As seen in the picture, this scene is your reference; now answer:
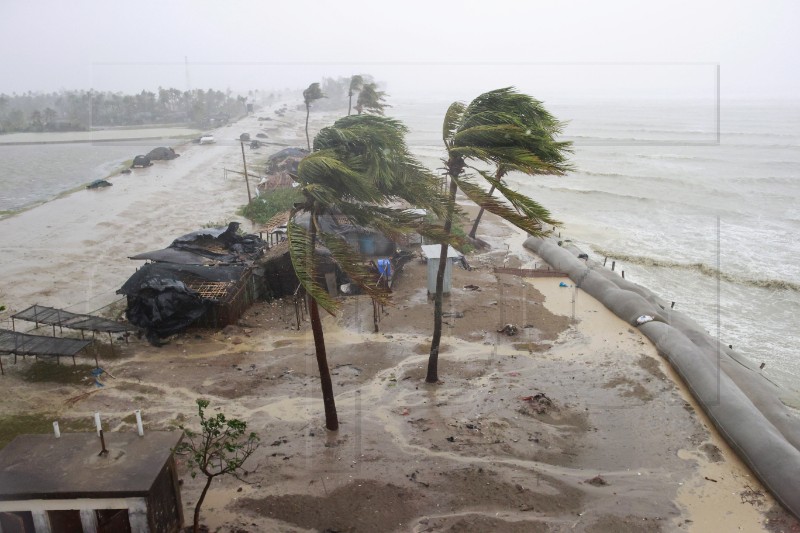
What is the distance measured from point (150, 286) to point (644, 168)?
48.6 meters

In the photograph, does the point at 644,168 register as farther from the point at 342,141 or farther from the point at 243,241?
the point at 342,141

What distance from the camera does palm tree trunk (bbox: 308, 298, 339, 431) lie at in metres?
9.04

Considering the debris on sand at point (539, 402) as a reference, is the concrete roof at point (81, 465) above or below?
above

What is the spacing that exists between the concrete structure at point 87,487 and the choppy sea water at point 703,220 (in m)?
6.70

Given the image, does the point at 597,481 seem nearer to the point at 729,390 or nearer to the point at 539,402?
the point at 539,402

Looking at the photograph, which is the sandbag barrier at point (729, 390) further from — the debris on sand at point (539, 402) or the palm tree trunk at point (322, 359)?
the palm tree trunk at point (322, 359)

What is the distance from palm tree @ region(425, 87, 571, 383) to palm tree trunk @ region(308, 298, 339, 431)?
8.15 feet

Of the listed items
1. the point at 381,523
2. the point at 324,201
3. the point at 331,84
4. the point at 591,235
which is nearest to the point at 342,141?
the point at 324,201

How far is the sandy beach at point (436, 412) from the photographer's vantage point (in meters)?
8.12

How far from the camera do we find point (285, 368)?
41.2 feet

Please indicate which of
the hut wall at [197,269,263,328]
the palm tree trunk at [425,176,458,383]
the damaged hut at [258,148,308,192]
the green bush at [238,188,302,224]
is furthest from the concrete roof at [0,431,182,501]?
the damaged hut at [258,148,308,192]

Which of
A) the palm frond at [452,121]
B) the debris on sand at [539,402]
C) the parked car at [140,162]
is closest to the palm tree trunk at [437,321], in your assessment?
the palm frond at [452,121]

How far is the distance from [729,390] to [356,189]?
8.49 metres

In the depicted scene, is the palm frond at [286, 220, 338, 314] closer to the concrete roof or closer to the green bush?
the concrete roof
